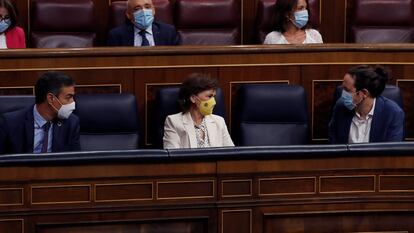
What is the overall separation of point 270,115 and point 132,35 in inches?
26.7

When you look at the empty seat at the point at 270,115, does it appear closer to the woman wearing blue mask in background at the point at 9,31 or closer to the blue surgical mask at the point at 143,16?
the blue surgical mask at the point at 143,16

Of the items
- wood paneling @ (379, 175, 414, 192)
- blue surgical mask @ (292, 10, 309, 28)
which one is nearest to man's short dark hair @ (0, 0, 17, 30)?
blue surgical mask @ (292, 10, 309, 28)

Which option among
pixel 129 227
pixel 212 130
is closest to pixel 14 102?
pixel 212 130

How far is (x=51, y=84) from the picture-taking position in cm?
337

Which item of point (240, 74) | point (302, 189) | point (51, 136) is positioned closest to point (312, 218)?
point (302, 189)

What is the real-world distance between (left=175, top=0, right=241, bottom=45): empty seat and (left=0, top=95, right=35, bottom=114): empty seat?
113 cm

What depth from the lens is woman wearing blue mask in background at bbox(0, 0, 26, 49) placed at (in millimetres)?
4086

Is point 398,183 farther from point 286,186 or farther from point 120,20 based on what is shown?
point 120,20

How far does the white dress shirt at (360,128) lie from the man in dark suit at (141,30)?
33.4 inches

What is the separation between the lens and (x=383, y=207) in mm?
2881

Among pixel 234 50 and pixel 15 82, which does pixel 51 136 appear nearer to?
pixel 15 82

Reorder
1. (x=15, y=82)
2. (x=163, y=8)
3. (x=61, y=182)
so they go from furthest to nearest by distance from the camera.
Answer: (x=163, y=8) → (x=15, y=82) → (x=61, y=182)

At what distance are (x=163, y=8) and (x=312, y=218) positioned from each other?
1.82 m

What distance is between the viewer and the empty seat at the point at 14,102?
347 cm
